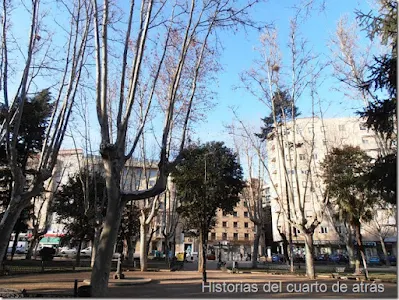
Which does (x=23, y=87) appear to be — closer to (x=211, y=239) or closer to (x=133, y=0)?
(x=133, y=0)

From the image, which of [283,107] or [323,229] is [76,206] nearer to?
[283,107]

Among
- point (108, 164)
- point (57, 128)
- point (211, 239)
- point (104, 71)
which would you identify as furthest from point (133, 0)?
point (211, 239)

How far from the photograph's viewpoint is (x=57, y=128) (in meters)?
9.90

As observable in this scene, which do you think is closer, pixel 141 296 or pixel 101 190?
pixel 141 296

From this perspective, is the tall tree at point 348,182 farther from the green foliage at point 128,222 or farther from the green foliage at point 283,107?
the green foliage at point 128,222

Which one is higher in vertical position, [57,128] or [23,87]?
[23,87]

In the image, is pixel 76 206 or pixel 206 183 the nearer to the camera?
pixel 206 183

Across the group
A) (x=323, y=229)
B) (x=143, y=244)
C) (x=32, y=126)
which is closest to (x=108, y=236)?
(x=143, y=244)

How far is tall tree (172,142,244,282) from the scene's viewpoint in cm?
2198

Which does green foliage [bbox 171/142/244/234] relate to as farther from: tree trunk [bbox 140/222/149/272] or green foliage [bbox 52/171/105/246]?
green foliage [bbox 52/171/105/246]

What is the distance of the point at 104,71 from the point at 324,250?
45.2 meters

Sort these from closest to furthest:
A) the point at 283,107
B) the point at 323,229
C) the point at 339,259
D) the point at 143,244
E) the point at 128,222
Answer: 1. the point at 283,107
2. the point at 143,244
3. the point at 128,222
4. the point at 339,259
5. the point at 323,229

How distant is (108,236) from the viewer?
7.09 m

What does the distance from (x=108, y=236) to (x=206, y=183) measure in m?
14.8
